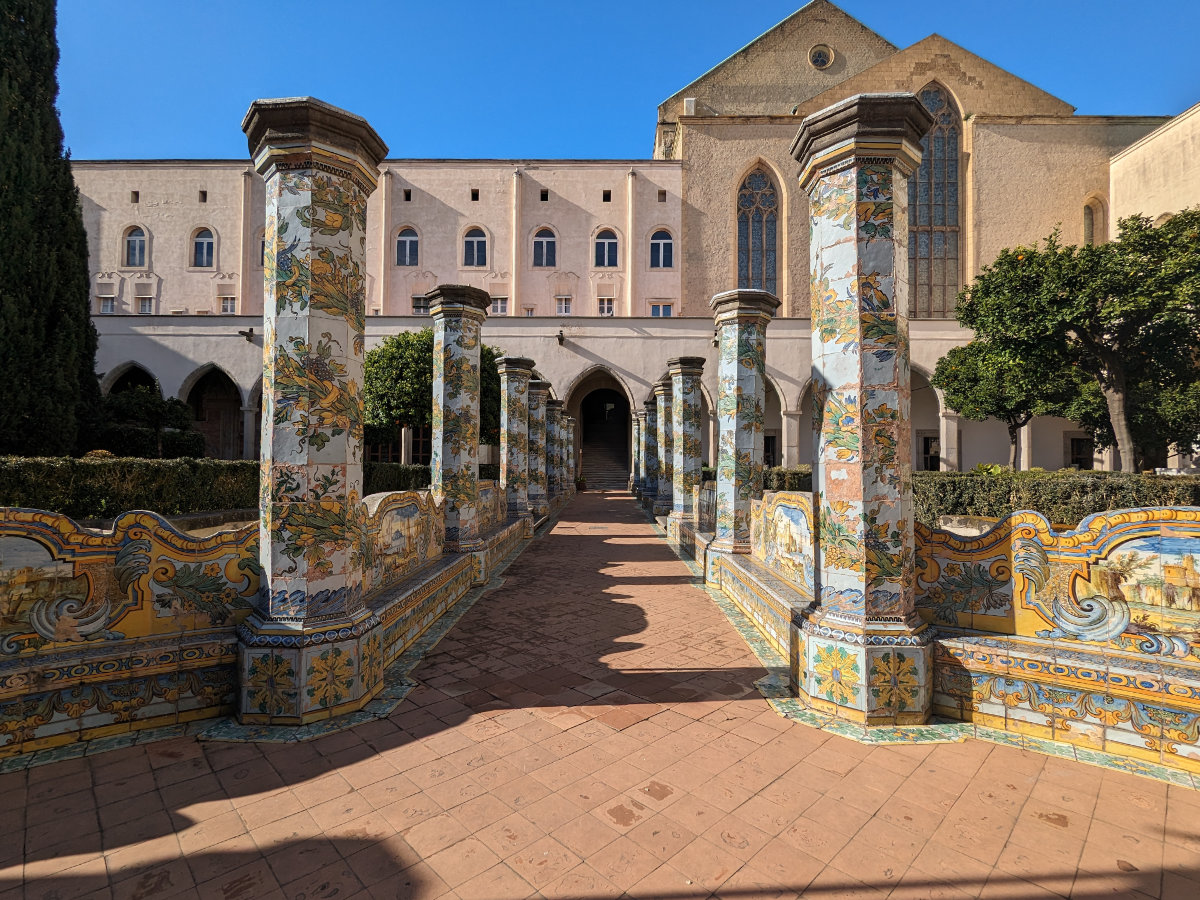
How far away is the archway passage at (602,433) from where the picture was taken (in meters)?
28.6

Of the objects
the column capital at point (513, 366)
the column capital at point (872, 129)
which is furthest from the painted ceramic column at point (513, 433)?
the column capital at point (872, 129)

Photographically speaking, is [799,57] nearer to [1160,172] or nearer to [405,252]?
[1160,172]

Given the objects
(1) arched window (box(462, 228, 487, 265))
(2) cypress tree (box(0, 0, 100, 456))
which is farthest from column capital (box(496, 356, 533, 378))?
(1) arched window (box(462, 228, 487, 265))

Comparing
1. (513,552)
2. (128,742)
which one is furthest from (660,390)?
(128,742)

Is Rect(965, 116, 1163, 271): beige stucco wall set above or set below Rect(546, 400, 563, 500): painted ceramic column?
above

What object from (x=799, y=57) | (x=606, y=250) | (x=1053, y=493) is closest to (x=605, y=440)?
(x=606, y=250)

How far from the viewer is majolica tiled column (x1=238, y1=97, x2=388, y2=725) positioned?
348 centimetres

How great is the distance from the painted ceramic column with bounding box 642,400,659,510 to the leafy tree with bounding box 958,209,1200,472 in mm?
10321

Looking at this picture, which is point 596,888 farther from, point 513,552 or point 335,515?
point 513,552

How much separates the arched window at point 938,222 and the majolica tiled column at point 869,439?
2882 cm

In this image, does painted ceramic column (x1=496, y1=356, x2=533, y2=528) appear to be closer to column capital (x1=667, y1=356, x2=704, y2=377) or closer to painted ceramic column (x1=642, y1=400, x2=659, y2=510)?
column capital (x1=667, y1=356, x2=704, y2=377)

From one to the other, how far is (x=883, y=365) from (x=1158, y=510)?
1.62 metres

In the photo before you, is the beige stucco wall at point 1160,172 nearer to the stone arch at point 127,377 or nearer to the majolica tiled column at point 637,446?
the majolica tiled column at point 637,446

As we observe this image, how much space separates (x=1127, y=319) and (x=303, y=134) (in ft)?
64.1
